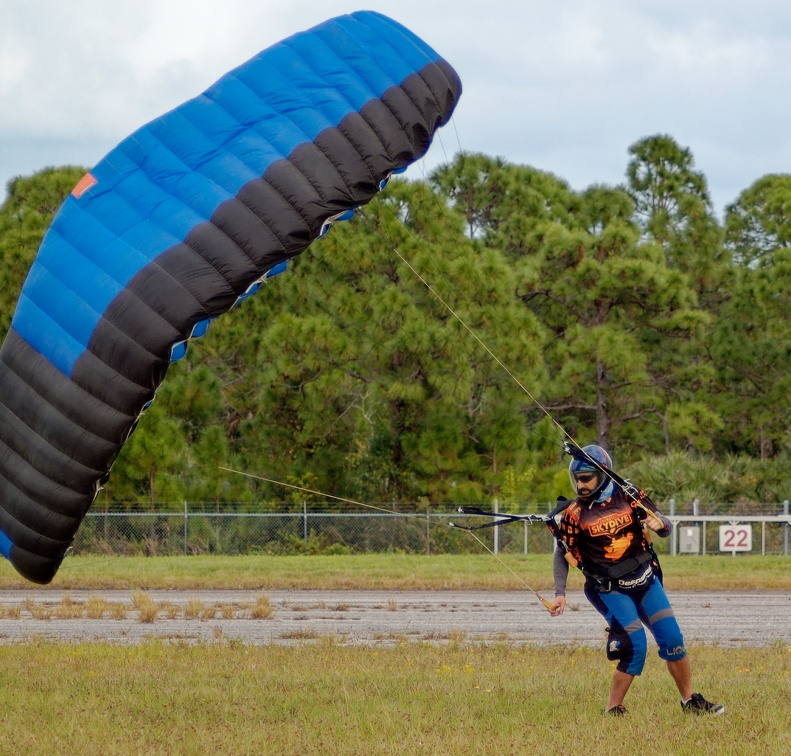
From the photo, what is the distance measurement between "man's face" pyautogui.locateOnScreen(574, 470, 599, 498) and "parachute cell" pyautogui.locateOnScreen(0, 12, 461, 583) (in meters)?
2.47

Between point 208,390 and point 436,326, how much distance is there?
19.5 ft

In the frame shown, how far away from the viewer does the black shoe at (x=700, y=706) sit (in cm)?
805

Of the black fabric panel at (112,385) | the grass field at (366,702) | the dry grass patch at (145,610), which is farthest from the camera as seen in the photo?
the dry grass patch at (145,610)

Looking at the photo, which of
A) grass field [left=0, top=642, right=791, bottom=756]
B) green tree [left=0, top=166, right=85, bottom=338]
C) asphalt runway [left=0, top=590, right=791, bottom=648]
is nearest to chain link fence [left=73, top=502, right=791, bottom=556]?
asphalt runway [left=0, top=590, right=791, bottom=648]

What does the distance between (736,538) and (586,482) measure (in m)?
18.9

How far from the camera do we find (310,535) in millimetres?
27328

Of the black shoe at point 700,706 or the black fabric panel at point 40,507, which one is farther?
the black fabric panel at point 40,507

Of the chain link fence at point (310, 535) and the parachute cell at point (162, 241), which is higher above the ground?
the parachute cell at point (162, 241)

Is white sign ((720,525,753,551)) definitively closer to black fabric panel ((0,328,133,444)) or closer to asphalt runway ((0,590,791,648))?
asphalt runway ((0,590,791,648))

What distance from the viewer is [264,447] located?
3041cm

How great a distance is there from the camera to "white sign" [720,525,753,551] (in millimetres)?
25875

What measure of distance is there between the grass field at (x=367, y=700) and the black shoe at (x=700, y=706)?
89 millimetres

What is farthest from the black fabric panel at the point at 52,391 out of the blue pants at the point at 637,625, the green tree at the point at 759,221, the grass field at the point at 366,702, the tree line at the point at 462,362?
the green tree at the point at 759,221

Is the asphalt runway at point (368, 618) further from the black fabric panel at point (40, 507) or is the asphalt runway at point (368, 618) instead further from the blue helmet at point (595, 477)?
the blue helmet at point (595, 477)
